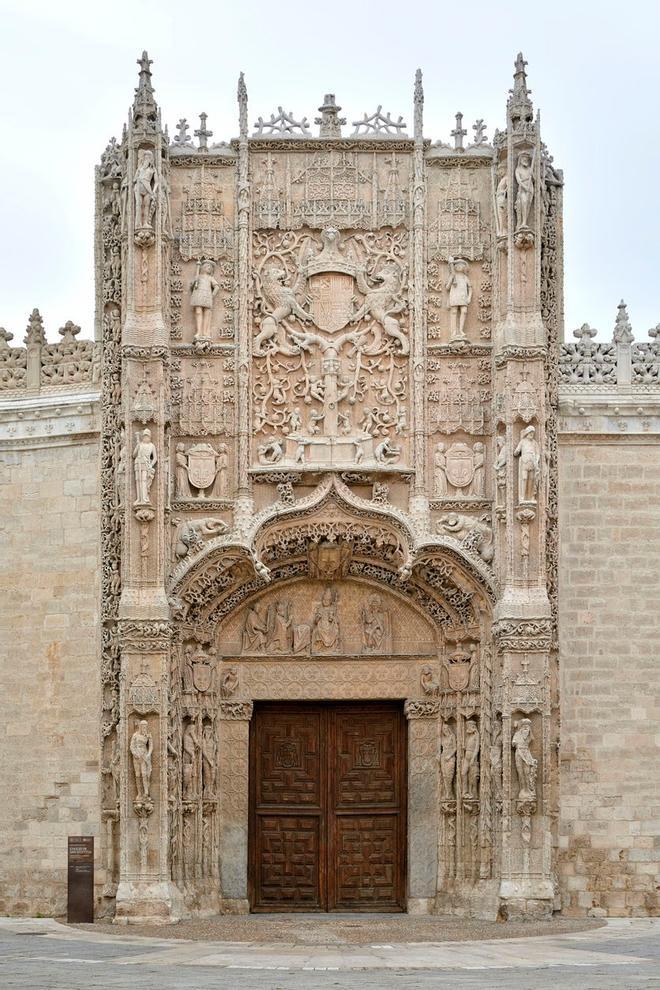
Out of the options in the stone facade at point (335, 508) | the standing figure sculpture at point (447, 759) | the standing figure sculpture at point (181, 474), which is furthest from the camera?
the standing figure sculpture at point (181, 474)

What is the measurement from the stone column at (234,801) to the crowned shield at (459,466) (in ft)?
13.0

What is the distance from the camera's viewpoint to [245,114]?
2334 cm

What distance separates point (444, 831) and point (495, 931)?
269 cm

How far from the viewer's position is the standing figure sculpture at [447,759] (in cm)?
2272

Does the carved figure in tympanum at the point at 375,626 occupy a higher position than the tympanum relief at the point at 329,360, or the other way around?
the tympanum relief at the point at 329,360

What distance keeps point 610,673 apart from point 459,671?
1932mm

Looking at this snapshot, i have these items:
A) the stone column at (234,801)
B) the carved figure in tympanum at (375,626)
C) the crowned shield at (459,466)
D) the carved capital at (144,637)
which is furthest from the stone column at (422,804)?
the carved capital at (144,637)

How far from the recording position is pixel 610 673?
22812 millimetres

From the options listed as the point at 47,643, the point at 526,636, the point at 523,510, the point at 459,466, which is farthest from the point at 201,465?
the point at 526,636

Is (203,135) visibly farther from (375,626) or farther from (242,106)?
(375,626)

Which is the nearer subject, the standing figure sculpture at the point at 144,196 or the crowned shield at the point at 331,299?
the standing figure sculpture at the point at 144,196

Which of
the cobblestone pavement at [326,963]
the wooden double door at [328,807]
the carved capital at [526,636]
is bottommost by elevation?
the cobblestone pavement at [326,963]

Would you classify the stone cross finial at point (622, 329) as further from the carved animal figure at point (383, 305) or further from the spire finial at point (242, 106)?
the spire finial at point (242, 106)

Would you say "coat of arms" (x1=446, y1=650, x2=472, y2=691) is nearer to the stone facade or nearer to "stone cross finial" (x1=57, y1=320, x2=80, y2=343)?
the stone facade
